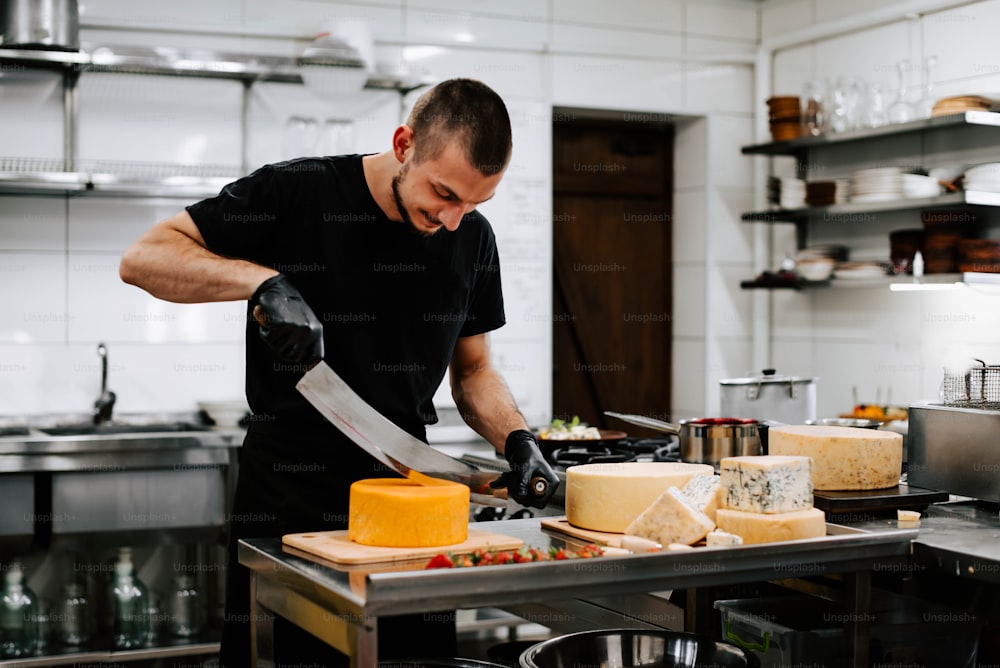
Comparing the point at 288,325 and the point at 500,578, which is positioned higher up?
the point at 288,325

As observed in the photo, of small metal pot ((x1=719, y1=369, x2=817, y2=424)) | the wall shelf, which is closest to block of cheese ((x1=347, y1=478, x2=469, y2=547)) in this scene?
small metal pot ((x1=719, y1=369, x2=817, y2=424))

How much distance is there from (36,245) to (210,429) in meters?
1.12

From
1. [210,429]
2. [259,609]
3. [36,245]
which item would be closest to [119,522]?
[210,429]

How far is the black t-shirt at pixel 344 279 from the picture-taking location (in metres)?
2.40

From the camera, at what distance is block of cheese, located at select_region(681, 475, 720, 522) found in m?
2.16

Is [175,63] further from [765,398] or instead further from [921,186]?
[921,186]

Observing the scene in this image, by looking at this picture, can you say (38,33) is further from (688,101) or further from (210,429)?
(688,101)

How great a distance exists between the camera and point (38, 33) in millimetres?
4523

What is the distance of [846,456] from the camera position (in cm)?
249

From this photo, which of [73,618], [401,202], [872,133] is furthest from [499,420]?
[872,133]

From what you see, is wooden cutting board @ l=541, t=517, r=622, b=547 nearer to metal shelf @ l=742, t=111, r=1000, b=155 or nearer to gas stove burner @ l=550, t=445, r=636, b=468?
gas stove burner @ l=550, t=445, r=636, b=468

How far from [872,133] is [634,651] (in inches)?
148

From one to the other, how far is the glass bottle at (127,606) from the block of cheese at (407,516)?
2758 mm

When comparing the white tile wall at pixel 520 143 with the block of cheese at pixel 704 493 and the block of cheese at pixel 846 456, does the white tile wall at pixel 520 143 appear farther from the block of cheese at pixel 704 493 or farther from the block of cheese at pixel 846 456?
the block of cheese at pixel 704 493
